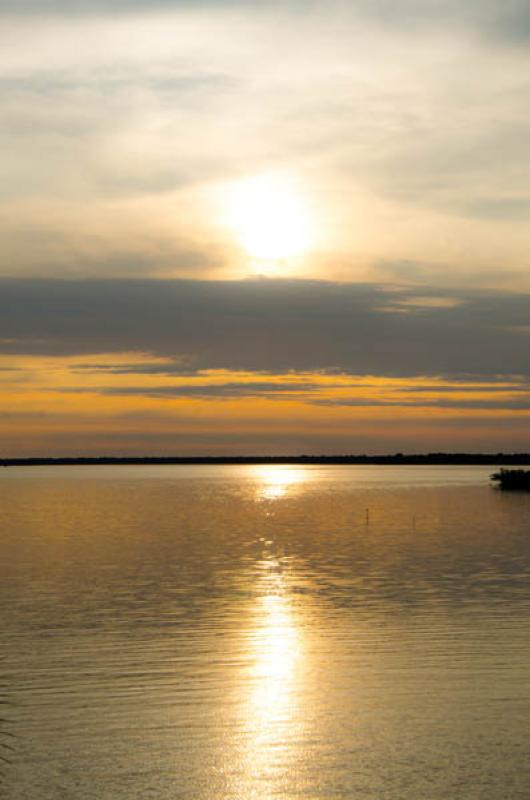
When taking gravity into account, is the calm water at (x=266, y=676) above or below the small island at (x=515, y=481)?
below

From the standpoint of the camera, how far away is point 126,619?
41312 millimetres

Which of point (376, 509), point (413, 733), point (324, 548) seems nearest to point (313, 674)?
point (413, 733)

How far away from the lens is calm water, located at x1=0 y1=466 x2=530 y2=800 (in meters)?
21.8

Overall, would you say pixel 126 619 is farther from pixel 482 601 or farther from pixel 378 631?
pixel 482 601

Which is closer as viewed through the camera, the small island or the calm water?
the calm water

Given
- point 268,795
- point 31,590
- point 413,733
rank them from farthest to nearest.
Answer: point 31,590 < point 413,733 < point 268,795

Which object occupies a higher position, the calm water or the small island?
the small island

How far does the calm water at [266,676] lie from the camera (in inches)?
857

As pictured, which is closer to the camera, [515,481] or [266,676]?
[266,676]

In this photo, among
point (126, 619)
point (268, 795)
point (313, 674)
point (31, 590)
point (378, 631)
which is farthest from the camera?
point (31, 590)

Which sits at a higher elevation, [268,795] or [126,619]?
[126,619]

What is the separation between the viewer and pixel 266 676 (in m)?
30.8

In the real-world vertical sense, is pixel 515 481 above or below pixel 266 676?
above

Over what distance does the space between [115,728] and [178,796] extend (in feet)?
16.5
